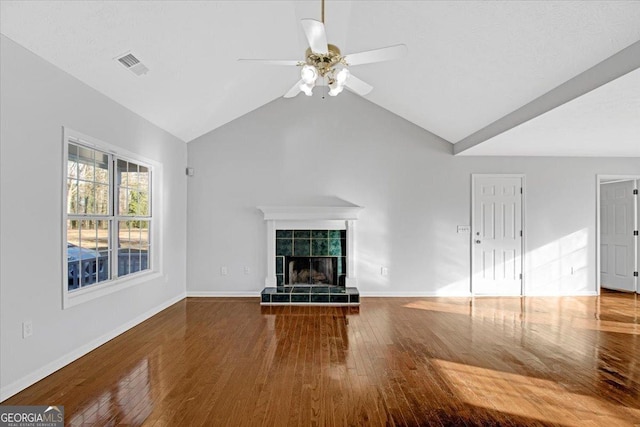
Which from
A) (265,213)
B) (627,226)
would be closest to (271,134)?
(265,213)

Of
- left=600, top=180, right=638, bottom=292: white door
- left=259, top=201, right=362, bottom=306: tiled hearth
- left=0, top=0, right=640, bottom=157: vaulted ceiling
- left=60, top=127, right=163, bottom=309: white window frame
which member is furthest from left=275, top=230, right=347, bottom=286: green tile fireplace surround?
left=600, top=180, right=638, bottom=292: white door

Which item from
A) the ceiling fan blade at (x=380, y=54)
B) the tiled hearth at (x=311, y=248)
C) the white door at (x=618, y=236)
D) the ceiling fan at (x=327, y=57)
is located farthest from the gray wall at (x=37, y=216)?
the white door at (x=618, y=236)

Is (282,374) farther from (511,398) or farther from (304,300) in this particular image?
(304,300)

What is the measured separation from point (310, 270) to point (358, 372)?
3.26 meters

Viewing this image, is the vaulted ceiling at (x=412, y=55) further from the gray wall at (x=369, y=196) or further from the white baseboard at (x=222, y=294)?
the white baseboard at (x=222, y=294)

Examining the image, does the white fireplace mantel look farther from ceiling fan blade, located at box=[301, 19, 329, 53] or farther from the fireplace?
ceiling fan blade, located at box=[301, 19, 329, 53]

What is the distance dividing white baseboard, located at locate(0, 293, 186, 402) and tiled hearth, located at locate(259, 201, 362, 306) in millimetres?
2001

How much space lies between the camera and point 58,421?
239 centimetres

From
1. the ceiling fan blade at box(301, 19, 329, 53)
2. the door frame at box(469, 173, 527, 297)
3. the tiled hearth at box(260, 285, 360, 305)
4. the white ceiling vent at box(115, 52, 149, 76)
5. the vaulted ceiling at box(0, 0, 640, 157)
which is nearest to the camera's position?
the ceiling fan blade at box(301, 19, 329, 53)

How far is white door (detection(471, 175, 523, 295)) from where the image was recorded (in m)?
6.30

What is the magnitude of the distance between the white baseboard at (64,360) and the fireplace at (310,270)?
7.12ft

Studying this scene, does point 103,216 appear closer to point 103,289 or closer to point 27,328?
point 103,289

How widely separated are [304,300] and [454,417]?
3.37m

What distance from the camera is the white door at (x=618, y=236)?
6.59 metres
